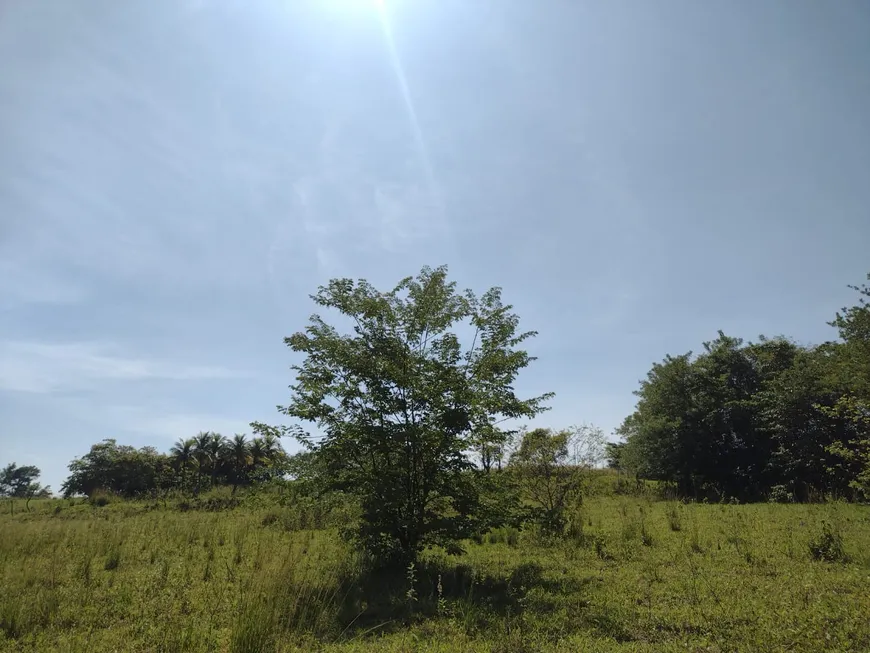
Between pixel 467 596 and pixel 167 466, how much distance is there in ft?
198

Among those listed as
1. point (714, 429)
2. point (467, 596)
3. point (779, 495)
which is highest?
point (714, 429)

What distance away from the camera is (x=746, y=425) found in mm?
25297

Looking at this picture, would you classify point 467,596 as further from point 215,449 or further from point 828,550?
point 215,449

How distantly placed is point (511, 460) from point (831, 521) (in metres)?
8.57

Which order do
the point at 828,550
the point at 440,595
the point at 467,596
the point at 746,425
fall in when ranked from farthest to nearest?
the point at 746,425 < the point at 828,550 < the point at 467,596 < the point at 440,595

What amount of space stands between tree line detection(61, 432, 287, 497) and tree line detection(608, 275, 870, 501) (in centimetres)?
4071

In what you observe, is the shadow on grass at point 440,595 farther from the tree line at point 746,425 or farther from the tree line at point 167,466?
the tree line at point 167,466

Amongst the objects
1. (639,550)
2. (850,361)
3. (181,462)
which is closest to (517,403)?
(639,550)

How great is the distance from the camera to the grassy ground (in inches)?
191

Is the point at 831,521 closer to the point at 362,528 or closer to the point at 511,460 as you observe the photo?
the point at 511,460

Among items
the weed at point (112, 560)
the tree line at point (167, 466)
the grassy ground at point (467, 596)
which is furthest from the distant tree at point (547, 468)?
the tree line at point (167, 466)

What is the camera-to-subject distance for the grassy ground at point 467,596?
15.9 feet

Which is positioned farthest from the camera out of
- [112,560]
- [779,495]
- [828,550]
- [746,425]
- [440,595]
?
[746,425]

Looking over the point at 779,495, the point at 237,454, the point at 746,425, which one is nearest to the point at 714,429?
the point at 746,425
